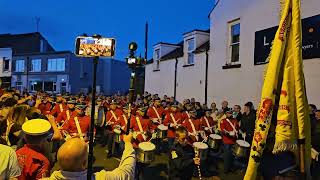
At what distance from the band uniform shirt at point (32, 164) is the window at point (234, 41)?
39.5ft

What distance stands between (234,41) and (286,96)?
11.6 meters

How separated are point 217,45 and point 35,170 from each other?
13.1 meters

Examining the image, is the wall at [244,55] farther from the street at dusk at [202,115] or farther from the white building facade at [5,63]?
the white building facade at [5,63]

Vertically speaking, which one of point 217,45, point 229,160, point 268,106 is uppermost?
point 217,45

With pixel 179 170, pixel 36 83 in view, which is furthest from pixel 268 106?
pixel 36 83

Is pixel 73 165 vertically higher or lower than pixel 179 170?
higher

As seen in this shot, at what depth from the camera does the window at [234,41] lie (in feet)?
49.2

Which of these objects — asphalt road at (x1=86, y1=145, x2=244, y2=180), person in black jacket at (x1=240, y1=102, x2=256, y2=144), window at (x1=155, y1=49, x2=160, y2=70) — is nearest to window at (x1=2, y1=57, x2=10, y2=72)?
window at (x1=155, y1=49, x2=160, y2=70)

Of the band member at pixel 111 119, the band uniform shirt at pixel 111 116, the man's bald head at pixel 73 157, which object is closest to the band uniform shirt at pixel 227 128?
the band member at pixel 111 119

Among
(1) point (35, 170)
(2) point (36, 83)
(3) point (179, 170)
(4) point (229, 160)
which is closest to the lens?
(1) point (35, 170)

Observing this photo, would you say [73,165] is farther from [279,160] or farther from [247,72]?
[247,72]

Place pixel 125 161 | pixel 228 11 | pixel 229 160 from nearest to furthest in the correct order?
1. pixel 125 161
2. pixel 229 160
3. pixel 228 11

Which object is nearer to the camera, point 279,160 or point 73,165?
point 73,165

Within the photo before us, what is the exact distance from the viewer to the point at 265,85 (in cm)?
400
